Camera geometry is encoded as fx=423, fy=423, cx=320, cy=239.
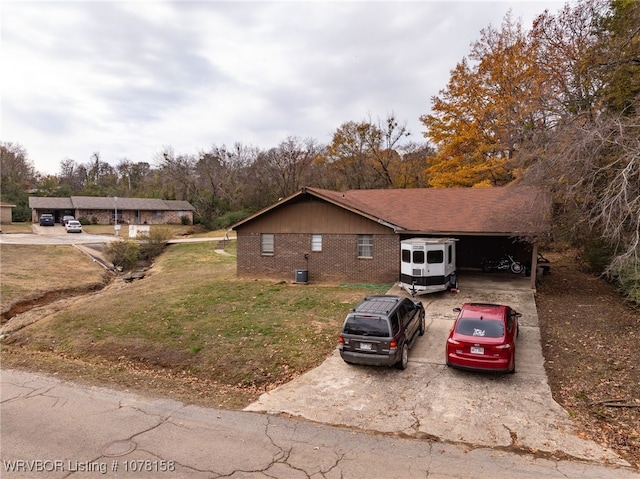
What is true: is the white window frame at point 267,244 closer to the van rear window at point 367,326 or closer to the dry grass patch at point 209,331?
the dry grass patch at point 209,331

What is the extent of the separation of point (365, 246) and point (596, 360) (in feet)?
40.0

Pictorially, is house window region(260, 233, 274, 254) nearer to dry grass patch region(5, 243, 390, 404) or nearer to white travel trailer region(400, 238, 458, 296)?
dry grass patch region(5, 243, 390, 404)

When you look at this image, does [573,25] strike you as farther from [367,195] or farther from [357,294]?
[357,294]

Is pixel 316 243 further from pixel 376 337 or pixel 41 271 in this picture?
pixel 41 271

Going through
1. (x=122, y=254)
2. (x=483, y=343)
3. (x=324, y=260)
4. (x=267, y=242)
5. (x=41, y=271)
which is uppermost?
(x=267, y=242)

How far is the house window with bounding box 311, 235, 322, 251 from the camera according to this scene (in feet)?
75.0

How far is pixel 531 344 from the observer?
41.4 feet

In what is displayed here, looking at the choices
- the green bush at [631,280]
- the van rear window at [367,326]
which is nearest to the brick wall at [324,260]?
the green bush at [631,280]

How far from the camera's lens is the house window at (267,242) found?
23922 millimetres

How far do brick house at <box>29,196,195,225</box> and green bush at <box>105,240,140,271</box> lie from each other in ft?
96.6

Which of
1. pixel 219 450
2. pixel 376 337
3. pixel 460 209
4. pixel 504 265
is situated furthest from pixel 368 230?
pixel 219 450

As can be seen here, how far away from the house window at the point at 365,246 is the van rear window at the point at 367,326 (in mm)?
10773

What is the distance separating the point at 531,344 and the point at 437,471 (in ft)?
23.6

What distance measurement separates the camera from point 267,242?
2403 centimetres
